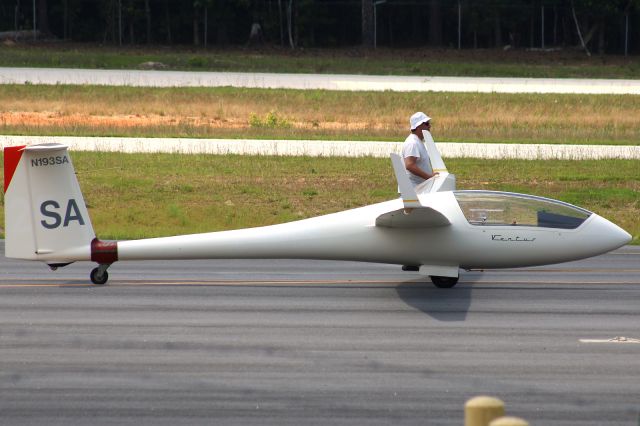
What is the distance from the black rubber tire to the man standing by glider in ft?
15.1

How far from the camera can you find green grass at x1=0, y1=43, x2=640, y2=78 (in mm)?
53781

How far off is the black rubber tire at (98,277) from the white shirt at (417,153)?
4.64 metres

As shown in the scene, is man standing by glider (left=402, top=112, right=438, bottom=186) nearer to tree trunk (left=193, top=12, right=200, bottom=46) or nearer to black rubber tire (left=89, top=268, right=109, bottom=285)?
black rubber tire (left=89, top=268, right=109, bottom=285)

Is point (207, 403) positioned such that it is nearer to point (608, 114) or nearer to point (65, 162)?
point (65, 162)

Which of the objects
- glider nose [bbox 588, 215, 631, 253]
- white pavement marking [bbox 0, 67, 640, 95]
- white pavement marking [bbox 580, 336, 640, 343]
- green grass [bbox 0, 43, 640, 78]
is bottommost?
white pavement marking [bbox 580, 336, 640, 343]

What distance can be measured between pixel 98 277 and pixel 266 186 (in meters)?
10.0

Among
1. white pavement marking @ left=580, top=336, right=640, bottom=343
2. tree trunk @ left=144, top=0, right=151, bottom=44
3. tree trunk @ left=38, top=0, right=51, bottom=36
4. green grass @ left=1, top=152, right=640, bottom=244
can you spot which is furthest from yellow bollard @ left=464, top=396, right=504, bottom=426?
tree trunk @ left=38, top=0, right=51, bottom=36

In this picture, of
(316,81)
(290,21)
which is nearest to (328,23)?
(290,21)

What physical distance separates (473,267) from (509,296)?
0.62 meters

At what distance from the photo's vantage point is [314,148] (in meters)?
29.6

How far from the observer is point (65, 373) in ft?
35.7

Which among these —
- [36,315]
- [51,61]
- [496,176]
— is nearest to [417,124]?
[36,315]

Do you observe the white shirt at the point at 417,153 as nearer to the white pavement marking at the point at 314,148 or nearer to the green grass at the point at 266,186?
the green grass at the point at 266,186

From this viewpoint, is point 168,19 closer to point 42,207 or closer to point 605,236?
point 42,207
